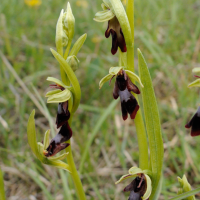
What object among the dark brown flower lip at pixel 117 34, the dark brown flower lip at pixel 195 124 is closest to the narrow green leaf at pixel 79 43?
the dark brown flower lip at pixel 117 34

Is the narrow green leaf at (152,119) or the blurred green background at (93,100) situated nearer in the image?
the narrow green leaf at (152,119)

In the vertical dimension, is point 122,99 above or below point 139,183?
above

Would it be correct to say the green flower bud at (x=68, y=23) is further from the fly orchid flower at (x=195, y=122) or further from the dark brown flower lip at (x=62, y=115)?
the fly orchid flower at (x=195, y=122)

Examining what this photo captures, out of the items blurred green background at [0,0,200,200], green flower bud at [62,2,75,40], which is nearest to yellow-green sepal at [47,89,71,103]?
green flower bud at [62,2,75,40]

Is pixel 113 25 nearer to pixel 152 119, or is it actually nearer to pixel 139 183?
pixel 152 119

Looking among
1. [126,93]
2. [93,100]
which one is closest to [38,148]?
[126,93]

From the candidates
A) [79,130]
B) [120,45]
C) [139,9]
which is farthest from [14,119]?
[139,9]
